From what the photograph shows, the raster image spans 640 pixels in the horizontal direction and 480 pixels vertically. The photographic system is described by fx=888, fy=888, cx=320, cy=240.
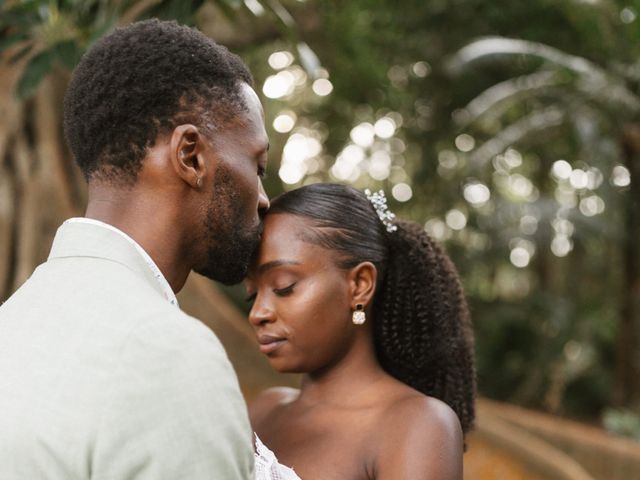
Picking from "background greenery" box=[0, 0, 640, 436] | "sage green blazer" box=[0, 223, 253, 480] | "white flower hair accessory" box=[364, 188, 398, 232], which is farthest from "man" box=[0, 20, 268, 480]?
"background greenery" box=[0, 0, 640, 436]

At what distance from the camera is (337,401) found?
261cm

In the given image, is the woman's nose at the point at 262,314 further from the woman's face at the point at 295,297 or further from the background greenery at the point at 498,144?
the background greenery at the point at 498,144

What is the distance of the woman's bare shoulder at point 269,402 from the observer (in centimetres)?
285

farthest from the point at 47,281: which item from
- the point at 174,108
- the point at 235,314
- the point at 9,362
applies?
the point at 235,314

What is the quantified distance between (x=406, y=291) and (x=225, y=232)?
1097mm

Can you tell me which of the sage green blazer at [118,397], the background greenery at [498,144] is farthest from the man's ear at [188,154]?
the background greenery at [498,144]

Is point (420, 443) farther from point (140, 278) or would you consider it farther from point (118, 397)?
point (118, 397)

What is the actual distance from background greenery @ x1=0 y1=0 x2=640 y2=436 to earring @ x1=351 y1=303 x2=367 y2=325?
279cm

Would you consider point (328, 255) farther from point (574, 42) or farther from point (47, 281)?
point (574, 42)

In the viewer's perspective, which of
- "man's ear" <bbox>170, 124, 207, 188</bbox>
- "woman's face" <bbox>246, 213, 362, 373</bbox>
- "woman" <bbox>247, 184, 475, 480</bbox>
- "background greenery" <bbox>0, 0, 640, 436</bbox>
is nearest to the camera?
"man's ear" <bbox>170, 124, 207, 188</bbox>

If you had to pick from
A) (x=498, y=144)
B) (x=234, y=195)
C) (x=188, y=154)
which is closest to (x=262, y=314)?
(x=234, y=195)

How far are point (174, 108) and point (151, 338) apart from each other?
54cm

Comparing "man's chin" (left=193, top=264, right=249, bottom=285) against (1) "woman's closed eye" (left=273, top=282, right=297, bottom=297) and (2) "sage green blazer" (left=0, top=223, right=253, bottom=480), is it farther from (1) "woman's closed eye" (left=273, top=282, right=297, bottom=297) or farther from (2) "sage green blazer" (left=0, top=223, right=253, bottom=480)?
(1) "woman's closed eye" (left=273, top=282, right=297, bottom=297)

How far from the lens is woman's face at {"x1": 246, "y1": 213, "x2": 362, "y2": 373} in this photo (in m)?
2.51
